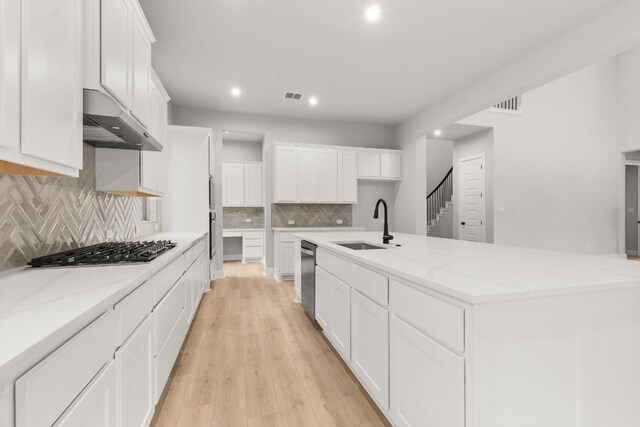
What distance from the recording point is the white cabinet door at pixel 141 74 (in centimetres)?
200

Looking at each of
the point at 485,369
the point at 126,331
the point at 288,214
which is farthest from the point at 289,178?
the point at 485,369

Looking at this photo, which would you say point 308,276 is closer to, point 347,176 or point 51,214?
point 51,214

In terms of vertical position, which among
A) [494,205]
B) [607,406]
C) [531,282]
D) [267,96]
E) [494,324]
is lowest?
[607,406]

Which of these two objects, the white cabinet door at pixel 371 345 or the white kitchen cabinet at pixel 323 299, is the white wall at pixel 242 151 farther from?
the white cabinet door at pixel 371 345

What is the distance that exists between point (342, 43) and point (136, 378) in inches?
136

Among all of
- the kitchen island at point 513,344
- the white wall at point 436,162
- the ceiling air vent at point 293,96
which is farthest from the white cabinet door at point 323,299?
the white wall at point 436,162

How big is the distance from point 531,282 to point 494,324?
272 millimetres

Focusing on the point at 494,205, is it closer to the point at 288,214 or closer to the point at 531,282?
the point at 288,214

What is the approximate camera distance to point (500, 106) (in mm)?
6176

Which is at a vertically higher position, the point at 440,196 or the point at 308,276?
the point at 440,196

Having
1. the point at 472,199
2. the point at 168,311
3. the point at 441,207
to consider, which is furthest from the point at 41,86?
the point at 441,207

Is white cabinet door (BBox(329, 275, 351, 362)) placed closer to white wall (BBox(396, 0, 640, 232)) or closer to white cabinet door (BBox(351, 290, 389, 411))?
white cabinet door (BBox(351, 290, 389, 411))

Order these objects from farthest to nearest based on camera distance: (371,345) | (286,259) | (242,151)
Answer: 1. (242,151)
2. (286,259)
3. (371,345)

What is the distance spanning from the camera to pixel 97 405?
101 cm
